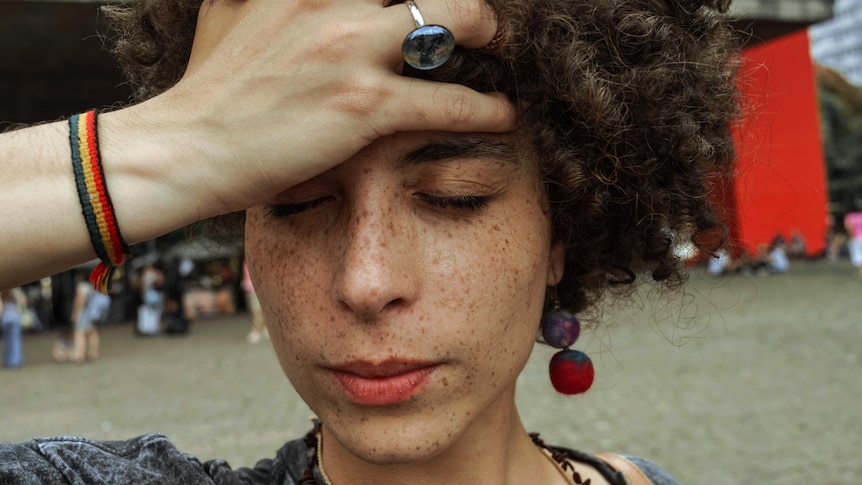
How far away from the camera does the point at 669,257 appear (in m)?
2.01

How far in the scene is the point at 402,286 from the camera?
1.49 metres

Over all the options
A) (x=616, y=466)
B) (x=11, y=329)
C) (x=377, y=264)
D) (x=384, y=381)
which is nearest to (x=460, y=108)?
(x=377, y=264)

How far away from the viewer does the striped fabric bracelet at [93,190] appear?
121cm

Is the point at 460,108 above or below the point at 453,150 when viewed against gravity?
above

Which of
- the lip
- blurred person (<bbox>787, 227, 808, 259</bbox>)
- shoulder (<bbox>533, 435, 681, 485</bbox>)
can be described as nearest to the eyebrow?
the lip

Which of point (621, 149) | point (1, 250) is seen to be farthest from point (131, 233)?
point (621, 149)

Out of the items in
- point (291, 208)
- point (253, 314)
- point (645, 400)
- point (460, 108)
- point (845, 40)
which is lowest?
point (845, 40)

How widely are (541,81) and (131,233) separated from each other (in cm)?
85

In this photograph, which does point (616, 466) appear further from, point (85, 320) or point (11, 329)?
point (11, 329)

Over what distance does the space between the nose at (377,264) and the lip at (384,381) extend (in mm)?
103

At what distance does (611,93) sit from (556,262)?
19.7 inches

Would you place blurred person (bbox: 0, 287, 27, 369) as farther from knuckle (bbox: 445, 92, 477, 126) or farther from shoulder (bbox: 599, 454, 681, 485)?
knuckle (bbox: 445, 92, 477, 126)

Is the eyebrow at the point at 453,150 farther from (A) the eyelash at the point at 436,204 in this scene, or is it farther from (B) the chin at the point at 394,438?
(B) the chin at the point at 394,438

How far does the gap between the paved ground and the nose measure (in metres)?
0.94
